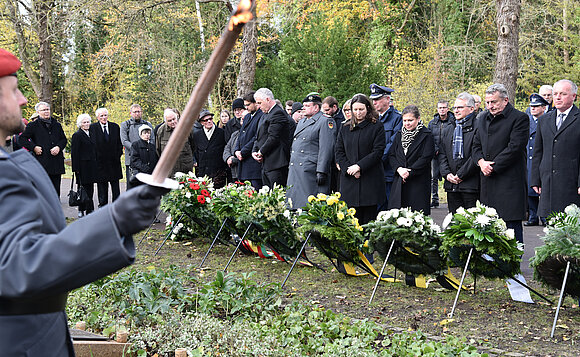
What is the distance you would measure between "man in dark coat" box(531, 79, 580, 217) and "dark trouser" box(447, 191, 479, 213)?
0.83 meters

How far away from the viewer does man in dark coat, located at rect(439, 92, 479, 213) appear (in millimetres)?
8156

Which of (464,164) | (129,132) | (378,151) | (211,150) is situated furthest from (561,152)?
(129,132)

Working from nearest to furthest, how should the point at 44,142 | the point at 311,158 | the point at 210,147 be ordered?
the point at 311,158, the point at 44,142, the point at 210,147

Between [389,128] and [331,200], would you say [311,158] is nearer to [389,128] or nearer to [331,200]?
[389,128]

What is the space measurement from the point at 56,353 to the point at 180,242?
8.96 metres

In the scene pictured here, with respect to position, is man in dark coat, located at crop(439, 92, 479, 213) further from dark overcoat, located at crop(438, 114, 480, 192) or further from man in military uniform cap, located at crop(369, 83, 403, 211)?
man in military uniform cap, located at crop(369, 83, 403, 211)

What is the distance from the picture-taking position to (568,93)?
746 cm

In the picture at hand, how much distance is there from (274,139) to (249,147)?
1.03 meters

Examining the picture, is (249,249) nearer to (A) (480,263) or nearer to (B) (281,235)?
Result: (B) (281,235)

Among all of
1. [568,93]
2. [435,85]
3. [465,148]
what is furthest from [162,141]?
[435,85]

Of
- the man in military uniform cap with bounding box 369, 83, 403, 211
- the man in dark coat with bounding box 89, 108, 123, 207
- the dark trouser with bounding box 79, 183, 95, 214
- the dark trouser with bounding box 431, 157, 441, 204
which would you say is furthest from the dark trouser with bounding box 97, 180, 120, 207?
the dark trouser with bounding box 431, 157, 441, 204

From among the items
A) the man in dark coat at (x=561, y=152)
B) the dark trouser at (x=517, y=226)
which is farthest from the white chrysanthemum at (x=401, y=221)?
the man in dark coat at (x=561, y=152)

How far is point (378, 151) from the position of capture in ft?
27.1

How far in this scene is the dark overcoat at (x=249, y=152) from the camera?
11352 mm
